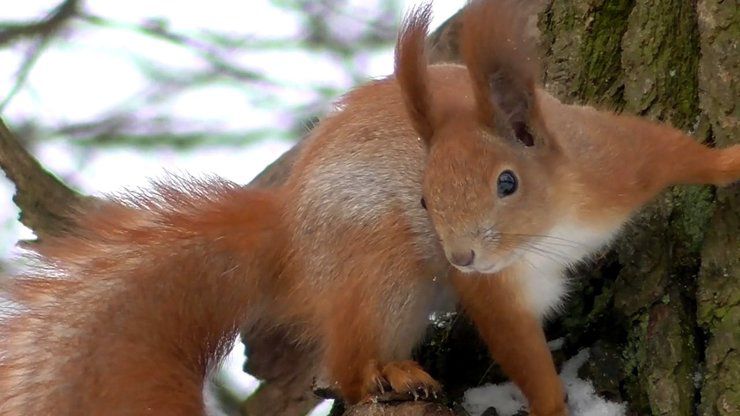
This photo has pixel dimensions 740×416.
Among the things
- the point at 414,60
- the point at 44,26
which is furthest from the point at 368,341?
the point at 44,26

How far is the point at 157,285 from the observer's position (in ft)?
5.55

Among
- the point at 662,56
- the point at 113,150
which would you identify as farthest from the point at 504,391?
the point at 113,150

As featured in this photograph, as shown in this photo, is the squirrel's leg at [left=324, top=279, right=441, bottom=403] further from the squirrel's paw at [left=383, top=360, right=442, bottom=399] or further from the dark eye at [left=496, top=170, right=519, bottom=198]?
the dark eye at [left=496, top=170, right=519, bottom=198]

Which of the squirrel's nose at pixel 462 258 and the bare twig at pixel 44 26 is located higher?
the bare twig at pixel 44 26

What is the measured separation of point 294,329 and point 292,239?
20cm

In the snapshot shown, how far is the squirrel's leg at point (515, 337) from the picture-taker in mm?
1600

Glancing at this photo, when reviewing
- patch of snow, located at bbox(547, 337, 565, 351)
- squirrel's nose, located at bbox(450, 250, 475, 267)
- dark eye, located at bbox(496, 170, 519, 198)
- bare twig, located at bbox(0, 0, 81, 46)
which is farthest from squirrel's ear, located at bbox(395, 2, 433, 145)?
bare twig, located at bbox(0, 0, 81, 46)

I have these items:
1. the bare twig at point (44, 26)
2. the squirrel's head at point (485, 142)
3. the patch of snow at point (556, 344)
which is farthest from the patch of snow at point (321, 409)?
the bare twig at point (44, 26)

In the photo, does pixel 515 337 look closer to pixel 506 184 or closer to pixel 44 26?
pixel 506 184

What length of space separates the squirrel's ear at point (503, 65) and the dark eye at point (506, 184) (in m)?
0.08

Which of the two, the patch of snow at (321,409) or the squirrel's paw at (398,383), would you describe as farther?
the patch of snow at (321,409)

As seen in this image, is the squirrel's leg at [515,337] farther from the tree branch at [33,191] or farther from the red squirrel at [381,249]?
the tree branch at [33,191]

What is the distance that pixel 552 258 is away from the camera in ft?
5.48

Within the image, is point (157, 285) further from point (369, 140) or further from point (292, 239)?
point (369, 140)
